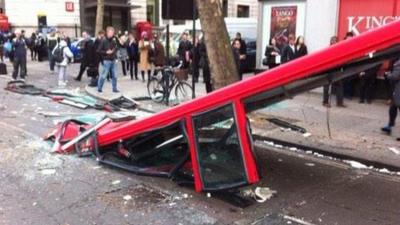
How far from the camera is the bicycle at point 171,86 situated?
13078mm

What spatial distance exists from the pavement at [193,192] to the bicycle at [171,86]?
13.6ft

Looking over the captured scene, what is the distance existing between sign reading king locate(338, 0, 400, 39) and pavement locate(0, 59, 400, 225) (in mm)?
4205

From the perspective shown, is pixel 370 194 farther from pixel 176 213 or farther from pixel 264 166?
pixel 176 213

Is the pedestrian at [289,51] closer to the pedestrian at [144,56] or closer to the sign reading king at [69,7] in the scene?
the pedestrian at [144,56]

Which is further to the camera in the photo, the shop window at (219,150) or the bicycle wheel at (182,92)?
the bicycle wheel at (182,92)

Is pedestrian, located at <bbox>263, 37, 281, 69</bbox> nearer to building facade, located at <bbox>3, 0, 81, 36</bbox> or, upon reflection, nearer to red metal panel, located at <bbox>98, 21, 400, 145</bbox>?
red metal panel, located at <bbox>98, 21, 400, 145</bbox>

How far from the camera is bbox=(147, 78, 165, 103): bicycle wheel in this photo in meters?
13.3

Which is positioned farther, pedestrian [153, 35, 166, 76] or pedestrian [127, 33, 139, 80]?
pedestrian [127, 33, 139, 80]

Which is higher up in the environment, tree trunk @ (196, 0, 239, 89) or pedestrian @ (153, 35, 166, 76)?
tree trunk @ (196, 0, 239, 89)

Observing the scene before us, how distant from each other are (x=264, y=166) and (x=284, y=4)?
8.85 meters

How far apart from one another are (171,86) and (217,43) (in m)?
2.75

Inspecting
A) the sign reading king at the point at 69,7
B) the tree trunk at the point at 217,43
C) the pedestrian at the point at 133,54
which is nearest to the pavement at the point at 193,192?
the tree trunk at the point at 217,43

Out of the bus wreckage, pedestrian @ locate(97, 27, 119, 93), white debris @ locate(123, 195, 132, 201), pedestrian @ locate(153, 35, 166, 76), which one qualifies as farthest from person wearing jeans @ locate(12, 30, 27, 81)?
white debris @ locate(123, 195, 132, 201)

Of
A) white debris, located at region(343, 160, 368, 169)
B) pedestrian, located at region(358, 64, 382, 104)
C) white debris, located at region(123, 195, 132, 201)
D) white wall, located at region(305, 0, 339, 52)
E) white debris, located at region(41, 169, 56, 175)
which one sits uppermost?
white wall, located at region(305, 0, 339, 52)
